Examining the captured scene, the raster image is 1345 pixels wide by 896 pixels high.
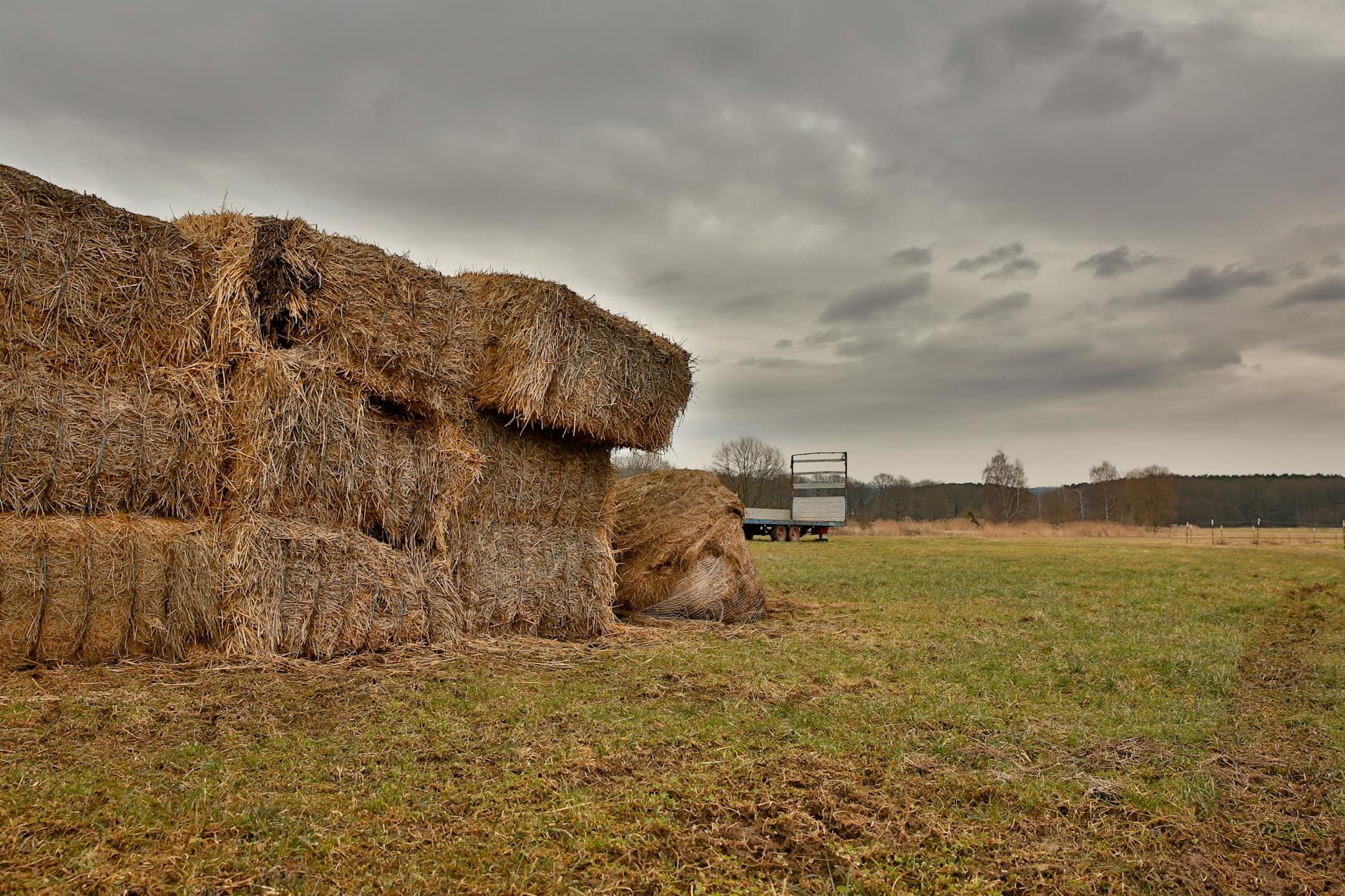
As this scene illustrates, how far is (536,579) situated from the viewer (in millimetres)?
7992

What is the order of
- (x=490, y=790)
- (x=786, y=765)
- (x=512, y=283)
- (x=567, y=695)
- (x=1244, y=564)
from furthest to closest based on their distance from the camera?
(x=1244, y=564) < (x=512, y=283) < (x=567, y=695) < (x=786, y=765) < (x=490, y=790)

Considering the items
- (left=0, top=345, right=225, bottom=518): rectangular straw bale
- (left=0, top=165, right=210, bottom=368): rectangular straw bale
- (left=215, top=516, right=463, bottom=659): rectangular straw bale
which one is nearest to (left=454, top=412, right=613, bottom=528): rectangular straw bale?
(left=215, top=516, right=463, bottom=659): rectangular straw bale

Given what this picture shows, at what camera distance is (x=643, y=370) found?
8.76 metres

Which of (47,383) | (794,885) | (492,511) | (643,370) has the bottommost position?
(794,885)

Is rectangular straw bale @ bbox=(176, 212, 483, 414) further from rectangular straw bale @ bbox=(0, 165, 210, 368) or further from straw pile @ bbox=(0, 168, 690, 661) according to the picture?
rectangular straw bale @ bbox=(0, 165, 210, 368)

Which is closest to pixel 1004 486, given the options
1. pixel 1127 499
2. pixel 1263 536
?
pixel 1127 499

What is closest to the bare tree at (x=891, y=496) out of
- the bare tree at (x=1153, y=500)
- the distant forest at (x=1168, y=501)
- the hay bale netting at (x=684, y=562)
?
the distant forest at (x=1168, y=501)

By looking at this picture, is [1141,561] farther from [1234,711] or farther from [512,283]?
[512,283]

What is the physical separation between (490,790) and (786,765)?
149 centimetres

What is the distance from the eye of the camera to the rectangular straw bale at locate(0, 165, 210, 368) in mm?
5391

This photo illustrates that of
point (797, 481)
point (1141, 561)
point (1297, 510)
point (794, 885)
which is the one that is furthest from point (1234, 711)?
point (1297, 510)

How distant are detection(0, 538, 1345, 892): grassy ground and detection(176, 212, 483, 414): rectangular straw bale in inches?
96.3

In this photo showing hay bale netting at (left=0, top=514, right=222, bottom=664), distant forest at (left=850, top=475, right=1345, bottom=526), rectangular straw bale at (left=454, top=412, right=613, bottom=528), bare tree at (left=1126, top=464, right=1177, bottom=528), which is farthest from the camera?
distant forest at (left=850, top=475, right=1345, bottom=526)

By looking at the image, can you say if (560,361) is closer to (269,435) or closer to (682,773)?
(269,435)
